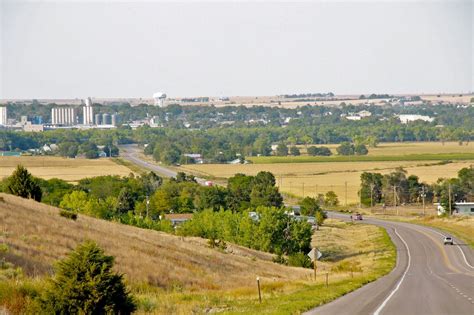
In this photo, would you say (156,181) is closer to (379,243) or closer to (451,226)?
(451,226)

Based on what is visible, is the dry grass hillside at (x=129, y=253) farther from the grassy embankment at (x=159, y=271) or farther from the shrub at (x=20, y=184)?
the shrub at (x=20, y=184)

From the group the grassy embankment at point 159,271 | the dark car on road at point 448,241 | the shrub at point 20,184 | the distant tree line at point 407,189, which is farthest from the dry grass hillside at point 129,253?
the distant tree line at point 407,189

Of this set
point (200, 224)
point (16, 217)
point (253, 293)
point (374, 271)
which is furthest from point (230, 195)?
point (253, 293)

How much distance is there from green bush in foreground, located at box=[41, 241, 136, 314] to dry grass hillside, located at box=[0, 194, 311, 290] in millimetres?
9639

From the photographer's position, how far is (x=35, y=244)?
4447 cm

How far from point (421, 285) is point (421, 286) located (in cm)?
92

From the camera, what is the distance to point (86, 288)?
2722 centimetres

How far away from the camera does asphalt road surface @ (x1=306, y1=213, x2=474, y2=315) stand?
36312 millimetres

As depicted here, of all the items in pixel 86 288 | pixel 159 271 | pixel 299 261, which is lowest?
pixel 299 261

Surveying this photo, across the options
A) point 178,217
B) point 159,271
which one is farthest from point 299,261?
point 178,217

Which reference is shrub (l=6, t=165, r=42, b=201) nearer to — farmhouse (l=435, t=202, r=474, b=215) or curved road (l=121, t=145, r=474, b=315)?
curved road (l=121, t=145, r=474, b=315)

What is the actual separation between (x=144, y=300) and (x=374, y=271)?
1448 inches

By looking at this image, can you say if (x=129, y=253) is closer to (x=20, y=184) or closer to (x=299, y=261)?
(x=20, y=184)

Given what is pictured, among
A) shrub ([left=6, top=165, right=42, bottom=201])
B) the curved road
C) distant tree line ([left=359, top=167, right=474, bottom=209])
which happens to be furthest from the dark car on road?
distant tree line ([left=359, top=167, right=474, bottom=209])
